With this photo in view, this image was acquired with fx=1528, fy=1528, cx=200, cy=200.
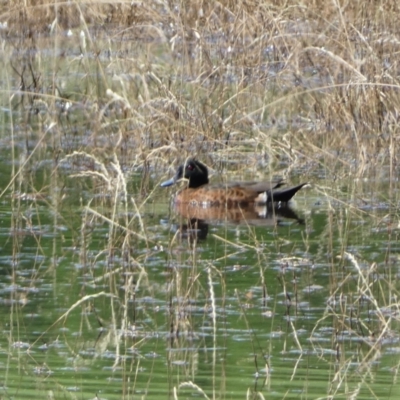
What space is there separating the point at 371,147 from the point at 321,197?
96 cm

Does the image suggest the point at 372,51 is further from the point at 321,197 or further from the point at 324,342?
the point at 324,342

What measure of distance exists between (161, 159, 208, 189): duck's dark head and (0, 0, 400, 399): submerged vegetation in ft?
0.64

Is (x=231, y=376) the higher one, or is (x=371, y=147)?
(x=231, y=376)

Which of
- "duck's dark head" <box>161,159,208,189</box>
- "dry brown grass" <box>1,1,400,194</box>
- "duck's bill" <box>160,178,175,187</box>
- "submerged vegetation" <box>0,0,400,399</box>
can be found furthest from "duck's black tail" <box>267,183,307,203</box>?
"duck's bill" <box>160,178,175,187</box>

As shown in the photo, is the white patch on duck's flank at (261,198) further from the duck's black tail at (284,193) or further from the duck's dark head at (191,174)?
the duck's dark head at (191,174)

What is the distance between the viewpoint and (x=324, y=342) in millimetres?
6312

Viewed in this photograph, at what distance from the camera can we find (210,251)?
8.30 m

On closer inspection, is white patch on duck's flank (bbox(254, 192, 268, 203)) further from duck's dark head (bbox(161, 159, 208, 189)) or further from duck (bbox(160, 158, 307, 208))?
duck's dark head (bbox(161, 159, 208, 189))

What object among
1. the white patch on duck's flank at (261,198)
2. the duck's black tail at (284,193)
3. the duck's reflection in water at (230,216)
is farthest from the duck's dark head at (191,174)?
the duck's black tail at (284,193)

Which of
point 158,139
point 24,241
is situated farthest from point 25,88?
point 24,241

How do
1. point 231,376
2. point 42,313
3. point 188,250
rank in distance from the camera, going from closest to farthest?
1. point 231,376
2. point 42,313
3. point 188,250

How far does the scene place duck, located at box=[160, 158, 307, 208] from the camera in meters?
9.82

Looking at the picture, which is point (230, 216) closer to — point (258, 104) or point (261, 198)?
point (261, 198)

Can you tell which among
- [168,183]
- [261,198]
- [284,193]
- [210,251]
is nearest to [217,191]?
[168,183]
